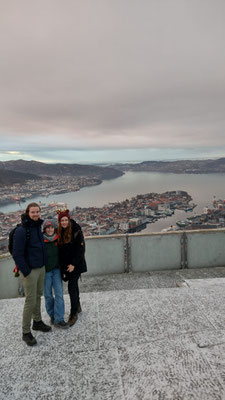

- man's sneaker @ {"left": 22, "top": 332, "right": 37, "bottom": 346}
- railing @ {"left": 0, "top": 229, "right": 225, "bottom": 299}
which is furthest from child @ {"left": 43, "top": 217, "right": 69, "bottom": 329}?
railing @ {"left": 0, "top": 229, "right": 225, "bottom": 299}

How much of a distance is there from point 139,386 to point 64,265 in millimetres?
1473

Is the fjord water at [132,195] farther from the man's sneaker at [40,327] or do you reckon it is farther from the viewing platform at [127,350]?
the viewing platform at [127,350]

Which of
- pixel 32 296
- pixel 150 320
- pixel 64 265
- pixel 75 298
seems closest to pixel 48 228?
pixel 64 265

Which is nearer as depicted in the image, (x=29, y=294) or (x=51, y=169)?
(x=29, y=294)

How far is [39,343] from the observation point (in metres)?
2.65

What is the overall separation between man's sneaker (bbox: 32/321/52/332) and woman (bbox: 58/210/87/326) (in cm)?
26

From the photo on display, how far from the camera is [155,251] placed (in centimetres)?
537

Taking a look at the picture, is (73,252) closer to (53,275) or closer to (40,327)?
(53,275)

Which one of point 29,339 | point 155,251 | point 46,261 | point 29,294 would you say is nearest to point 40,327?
point 29,339

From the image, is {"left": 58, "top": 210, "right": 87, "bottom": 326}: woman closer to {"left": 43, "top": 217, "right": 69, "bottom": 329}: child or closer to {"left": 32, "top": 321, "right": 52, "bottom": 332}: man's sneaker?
{"left": 43, "top": 217, "right": 69, "bottom": 329}: child

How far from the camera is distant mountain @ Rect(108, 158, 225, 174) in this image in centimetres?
8556

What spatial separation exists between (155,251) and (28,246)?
3356mm

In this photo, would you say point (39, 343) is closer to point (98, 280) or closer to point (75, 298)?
point (75, 298)

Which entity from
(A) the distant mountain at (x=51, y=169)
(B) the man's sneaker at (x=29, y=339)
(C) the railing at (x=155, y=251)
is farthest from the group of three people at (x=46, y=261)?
(A) the distant mountain at (x=51, y=169)
